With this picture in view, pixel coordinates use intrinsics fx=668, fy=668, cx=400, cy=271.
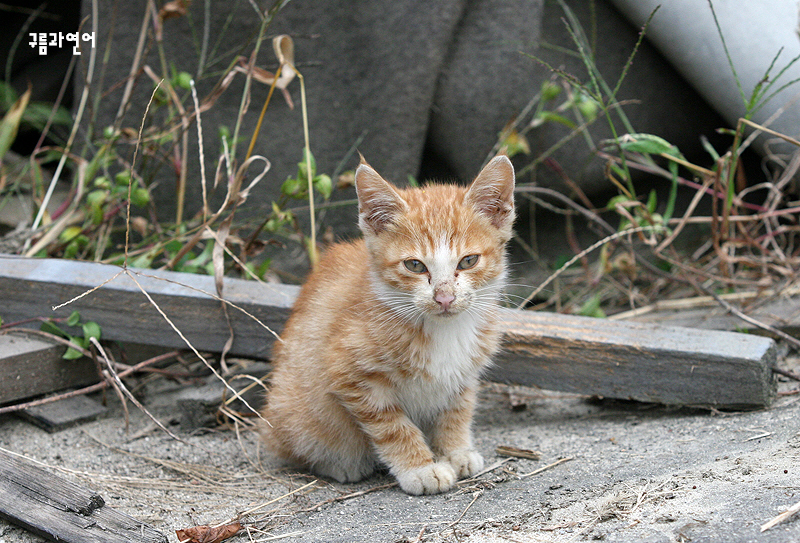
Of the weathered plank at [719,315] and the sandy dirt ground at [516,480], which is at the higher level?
the weathered plank at [719,315]

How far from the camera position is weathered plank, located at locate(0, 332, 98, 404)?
8.30ft

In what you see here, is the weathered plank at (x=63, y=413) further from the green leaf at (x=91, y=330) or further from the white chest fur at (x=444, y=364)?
the white chest fur at (x=444, y=364)

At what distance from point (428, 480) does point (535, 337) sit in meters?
0.75

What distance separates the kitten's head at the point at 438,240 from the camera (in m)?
2.13

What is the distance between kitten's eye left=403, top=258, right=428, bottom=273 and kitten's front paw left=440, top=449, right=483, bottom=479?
666mm

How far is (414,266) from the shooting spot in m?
2.20

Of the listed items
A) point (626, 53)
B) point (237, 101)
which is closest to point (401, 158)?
point (237, 101)

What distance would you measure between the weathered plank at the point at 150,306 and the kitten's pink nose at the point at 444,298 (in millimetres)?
837

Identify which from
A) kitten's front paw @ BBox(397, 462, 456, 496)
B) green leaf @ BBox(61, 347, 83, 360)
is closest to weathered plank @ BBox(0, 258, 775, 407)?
green leaf @ BBox(61, 347, 83, 360)

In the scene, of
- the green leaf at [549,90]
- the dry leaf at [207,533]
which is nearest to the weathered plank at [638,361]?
the dry leaf at [207,533]

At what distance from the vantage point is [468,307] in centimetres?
214

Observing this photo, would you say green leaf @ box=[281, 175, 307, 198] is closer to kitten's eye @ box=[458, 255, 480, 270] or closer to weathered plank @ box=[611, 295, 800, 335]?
kitten's eye @ box=[458, 255, 480, 270]

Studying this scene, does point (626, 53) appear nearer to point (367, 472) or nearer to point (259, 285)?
point (259, 285)

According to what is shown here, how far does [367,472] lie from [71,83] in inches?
153
